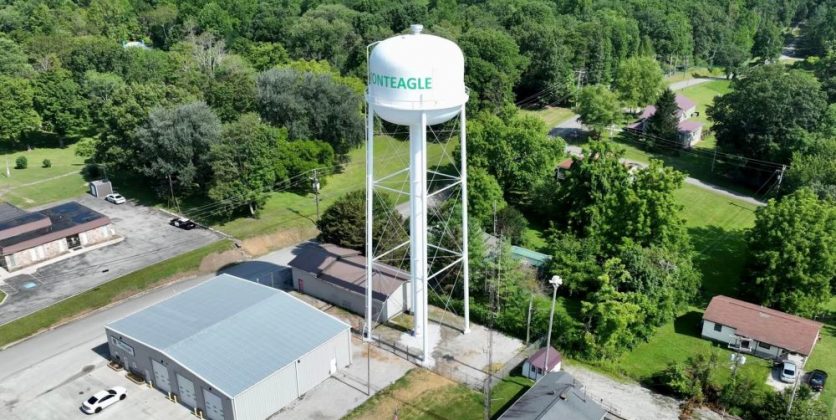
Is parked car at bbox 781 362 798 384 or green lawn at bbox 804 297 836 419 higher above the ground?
parked car at bbox 781 362 798 384

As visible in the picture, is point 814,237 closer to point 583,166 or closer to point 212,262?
point 583,166

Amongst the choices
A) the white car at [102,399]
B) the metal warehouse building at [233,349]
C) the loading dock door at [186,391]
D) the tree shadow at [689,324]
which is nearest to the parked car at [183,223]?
the metal warehouse building at [233,349]

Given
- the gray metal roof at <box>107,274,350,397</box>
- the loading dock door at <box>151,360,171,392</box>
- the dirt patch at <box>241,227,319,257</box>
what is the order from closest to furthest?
the gray metal roof at <box>107,274,350,397</box> → the loading dock door at <box>151,360,171,392</box> → the dirt patch at <box>241,227,319,257</box>

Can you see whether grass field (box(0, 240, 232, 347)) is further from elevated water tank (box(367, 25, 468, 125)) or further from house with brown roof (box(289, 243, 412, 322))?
elevated water tank (box(367, 25, 468, 125))

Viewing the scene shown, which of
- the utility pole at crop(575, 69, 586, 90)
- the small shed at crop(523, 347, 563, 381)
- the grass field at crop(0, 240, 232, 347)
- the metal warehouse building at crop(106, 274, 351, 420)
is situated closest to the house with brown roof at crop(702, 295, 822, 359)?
the small shed at crop(523, 347, 563, 381)

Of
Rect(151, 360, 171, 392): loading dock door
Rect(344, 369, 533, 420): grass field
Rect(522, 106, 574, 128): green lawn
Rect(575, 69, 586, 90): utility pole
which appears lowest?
Rect(344, 369, 533, 420): grass field

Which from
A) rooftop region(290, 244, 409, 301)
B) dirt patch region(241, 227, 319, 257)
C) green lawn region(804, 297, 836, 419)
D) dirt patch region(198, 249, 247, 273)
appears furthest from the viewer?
dirt patch region(241, 227, 319, 257)

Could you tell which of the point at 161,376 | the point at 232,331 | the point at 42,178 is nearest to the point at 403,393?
the point at 232,331

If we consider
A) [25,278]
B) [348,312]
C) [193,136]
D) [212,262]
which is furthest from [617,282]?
[25,278]

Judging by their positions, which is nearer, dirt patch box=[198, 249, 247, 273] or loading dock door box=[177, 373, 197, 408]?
loading dock door box=[177, 373, 197, 408]
